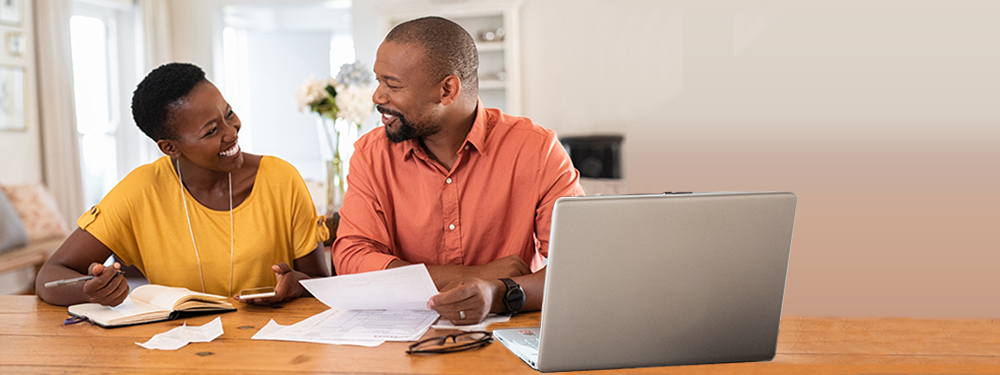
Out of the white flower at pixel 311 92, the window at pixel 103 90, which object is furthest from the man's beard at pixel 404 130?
the window at pixel 103 90

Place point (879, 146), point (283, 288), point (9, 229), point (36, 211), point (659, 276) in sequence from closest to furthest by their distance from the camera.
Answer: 1. point (659, 276)
2. point (283, 288)
3. point (879, 146)
4. point (9, 229)
5. point (36, 211)

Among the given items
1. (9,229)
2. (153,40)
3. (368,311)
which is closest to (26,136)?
(9,229)

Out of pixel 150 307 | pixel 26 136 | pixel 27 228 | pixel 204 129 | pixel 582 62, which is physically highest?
pixel 582 62

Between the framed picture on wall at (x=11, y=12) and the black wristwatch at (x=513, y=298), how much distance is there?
15.4ft

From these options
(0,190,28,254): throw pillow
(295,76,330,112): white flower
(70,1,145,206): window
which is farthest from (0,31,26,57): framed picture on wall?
(295,76,330,112): white flower

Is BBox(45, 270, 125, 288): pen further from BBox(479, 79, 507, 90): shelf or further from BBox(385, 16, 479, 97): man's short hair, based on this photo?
BBox(479, 79, 507, 90): shelf

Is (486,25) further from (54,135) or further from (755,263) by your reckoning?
(755,263)

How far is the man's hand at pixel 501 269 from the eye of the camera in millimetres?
1460

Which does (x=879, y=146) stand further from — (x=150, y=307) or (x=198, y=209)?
(x=150, y=307)

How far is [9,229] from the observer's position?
3957mm

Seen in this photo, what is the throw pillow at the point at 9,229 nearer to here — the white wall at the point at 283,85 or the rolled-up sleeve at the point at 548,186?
the white wall at the point at 283,85

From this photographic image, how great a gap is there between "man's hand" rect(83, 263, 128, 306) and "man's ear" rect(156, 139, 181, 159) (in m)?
0.37

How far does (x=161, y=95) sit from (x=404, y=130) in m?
0.56

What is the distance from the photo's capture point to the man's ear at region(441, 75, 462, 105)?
5.33 feet
